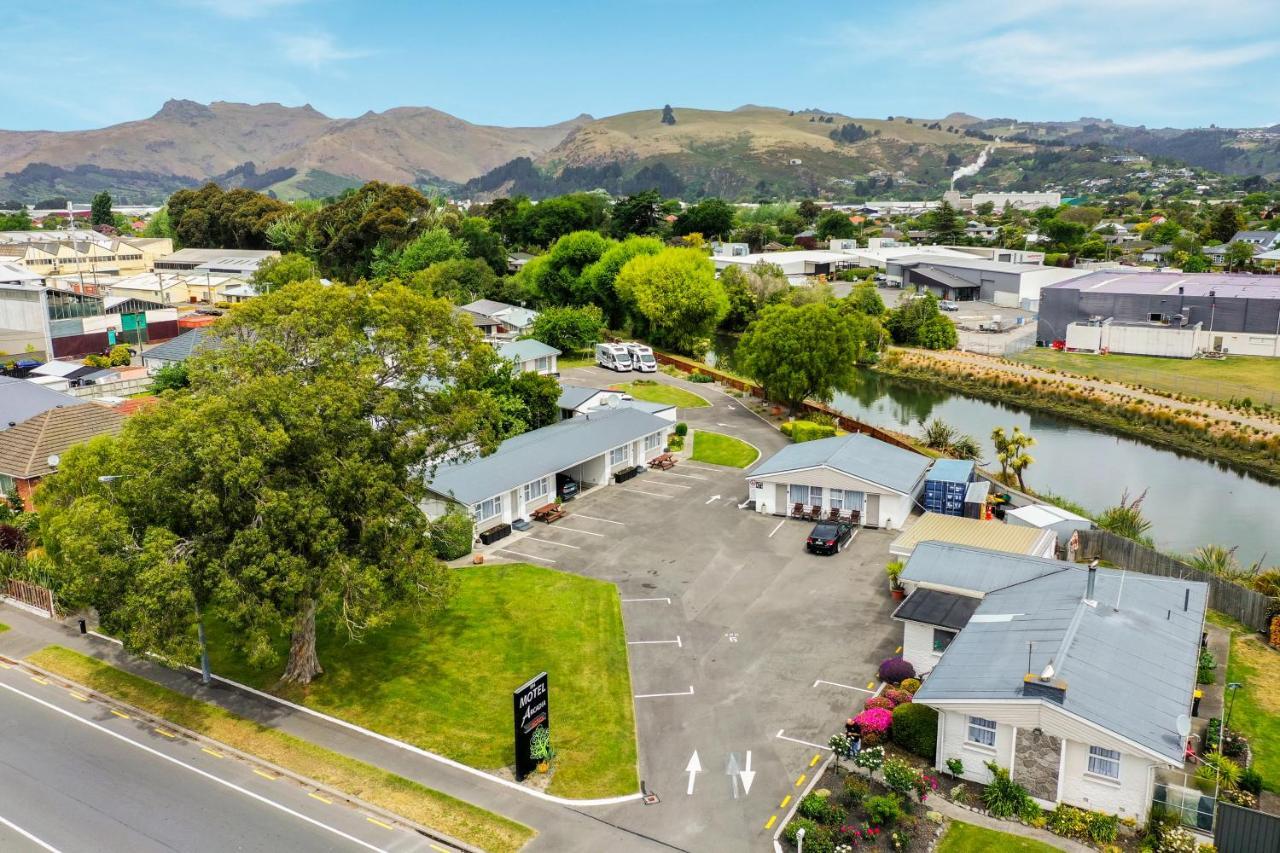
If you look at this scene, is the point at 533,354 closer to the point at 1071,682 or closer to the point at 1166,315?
the point at 1071,682

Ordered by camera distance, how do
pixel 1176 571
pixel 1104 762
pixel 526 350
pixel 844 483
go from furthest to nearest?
pixel 526 350
pixel 844 483
pixel 1176 571
pixel 1104 762

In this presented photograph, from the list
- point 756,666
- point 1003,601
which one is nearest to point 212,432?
point 756,666

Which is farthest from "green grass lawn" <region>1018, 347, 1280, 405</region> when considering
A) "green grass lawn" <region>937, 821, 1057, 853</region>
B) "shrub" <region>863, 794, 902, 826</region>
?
"shrub" <region>863, 794, 902, 826</region>

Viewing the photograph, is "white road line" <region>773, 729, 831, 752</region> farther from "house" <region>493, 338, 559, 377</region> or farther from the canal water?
Answer: "house" <region>493, 338, 559, 377</region>

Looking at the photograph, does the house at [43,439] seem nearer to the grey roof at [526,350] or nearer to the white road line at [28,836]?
the white road line at [28,836]

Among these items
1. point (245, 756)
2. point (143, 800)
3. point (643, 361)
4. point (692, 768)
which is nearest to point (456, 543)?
point (245, 756)
